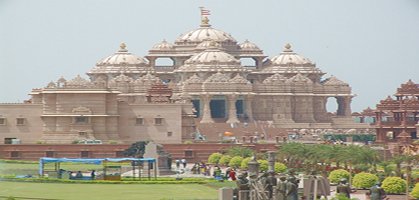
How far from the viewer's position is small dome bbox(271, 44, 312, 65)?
4552 inches

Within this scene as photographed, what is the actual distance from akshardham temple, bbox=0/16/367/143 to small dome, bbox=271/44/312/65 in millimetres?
88

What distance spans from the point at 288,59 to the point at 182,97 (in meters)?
14.2

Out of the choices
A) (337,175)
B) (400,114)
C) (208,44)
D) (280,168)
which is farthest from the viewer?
(208,44)

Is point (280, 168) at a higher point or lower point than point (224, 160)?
lower

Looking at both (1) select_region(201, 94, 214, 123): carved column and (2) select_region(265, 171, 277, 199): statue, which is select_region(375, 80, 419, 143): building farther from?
(2) select_region(265, 171, 277, 199): statue

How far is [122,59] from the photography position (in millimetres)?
112812

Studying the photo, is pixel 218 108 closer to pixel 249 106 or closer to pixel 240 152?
pixel 249 106

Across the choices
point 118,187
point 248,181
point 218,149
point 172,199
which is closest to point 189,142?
point 218,149

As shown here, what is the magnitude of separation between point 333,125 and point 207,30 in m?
12.6

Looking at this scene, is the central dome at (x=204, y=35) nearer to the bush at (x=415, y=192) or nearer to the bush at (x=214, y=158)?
the bush at (x=214, y=158)

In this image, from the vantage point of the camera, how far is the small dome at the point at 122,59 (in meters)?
113

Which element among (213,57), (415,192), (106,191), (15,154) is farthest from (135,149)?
(415,192)

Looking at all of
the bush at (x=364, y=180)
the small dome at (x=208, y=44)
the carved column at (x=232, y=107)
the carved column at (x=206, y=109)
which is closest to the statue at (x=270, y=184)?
the bush at (x=364, y=180)

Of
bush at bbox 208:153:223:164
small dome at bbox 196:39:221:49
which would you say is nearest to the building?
bush at bbox 208:153:223:164
